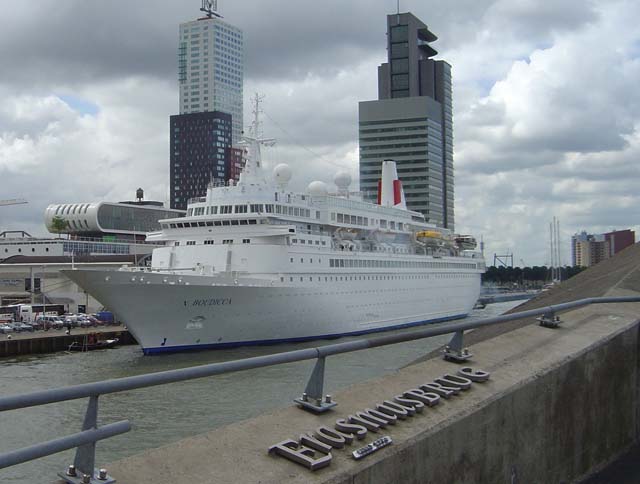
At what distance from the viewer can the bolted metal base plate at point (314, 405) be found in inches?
190

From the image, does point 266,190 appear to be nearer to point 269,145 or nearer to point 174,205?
point 269,145

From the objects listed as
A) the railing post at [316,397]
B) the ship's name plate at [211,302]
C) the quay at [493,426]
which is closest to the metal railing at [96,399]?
the railing post at [316,397]

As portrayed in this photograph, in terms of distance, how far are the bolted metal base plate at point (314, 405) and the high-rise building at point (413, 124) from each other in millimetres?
125773

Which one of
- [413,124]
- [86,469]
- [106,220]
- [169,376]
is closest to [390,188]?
[106,220]

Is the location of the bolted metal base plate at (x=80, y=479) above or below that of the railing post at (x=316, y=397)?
below

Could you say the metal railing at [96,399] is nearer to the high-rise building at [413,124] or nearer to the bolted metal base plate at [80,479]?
the bolted metal base plate at [80,479]

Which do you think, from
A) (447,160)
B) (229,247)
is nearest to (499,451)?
(229,247)

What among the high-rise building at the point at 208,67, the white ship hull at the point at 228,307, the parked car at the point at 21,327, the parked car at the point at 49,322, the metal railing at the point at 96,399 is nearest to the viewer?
the metal railing at the point at 96,399

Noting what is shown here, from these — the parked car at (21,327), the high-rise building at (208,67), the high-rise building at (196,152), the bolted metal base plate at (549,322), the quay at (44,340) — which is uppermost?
the high-rise building at (208,67)

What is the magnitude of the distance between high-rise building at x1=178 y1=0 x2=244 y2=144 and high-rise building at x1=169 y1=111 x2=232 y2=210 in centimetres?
679

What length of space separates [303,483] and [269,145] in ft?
124

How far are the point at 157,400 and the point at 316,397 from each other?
14640 mm

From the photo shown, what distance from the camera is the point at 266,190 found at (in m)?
36.6

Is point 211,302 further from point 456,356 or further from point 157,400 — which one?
point 456,356
